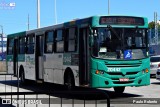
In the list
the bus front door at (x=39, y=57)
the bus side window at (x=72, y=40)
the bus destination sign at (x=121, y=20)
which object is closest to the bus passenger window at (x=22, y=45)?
the bus front door at (x=39, y=57)

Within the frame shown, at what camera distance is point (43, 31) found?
18.4m

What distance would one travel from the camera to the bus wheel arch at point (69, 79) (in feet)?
48.8

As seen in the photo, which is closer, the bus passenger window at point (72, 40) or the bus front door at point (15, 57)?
the bus passenger window at point (72, 40)

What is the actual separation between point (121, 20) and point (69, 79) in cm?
315

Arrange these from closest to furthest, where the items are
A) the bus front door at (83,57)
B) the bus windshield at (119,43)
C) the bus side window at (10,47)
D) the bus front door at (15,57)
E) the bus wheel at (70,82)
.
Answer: the bus windshield at (119,43)
the bus front door at (83,57)
the bus wheel at (70,82)
the bus front door at (15,57)
the bus side window at (10,47)

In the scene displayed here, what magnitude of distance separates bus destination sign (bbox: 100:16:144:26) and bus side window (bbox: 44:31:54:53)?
4.05 meters

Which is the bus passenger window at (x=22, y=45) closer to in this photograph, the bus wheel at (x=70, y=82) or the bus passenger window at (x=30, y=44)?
the bus passenger window at (x=30, y=44)

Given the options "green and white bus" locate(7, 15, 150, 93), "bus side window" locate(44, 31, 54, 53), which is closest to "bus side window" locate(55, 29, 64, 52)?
"green and white bus" locate(7, 15, 150, 93)

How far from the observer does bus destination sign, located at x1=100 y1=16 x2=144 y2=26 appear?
539 inches

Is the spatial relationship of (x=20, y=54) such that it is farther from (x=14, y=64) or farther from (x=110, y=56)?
(x=110, y=56)

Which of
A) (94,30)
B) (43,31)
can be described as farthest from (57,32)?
(94,30)

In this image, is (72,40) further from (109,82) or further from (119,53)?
(109,82)

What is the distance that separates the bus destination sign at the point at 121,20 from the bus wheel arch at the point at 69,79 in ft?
8.57

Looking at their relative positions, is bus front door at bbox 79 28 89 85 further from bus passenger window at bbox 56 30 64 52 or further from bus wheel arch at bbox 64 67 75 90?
bus passenger window at bbox 56 30 64 52
